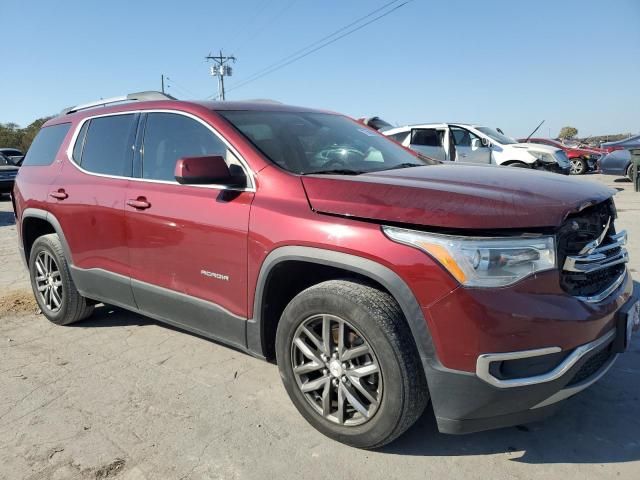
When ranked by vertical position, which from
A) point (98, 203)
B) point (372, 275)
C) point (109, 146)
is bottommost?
point (372, 275)

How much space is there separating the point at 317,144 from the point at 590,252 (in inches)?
68.2

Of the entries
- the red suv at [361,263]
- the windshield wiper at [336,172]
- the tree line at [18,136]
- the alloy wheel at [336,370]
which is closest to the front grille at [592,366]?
the red suv at [361,263]

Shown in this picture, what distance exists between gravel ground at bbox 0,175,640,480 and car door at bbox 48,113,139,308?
0.59 metres

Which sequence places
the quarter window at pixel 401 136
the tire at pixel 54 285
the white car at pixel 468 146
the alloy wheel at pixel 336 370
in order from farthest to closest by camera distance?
the quarter window at pixel 401 136 → the white car at pixel 468 146 → the tire at pixel 54 285 → the alloy wheel at pixel 336 370

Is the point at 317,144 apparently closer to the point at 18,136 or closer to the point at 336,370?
the point at 336,370

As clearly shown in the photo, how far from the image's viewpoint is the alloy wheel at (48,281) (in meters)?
4.51

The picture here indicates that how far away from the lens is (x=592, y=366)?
243cm

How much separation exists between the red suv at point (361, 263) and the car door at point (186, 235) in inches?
0.5

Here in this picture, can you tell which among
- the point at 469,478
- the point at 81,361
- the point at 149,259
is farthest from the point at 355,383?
the point at 81,361

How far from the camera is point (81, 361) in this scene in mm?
3777

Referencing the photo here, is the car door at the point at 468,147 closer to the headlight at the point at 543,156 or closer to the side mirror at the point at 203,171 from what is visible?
the headlight at the point at 543,156

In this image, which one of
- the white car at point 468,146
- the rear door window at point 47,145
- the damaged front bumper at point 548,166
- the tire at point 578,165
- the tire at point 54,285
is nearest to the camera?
the tire at point 54,285

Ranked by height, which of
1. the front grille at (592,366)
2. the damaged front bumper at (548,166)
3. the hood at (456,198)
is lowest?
the front grille at (592,366)

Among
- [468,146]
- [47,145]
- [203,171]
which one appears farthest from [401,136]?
[203,171]
